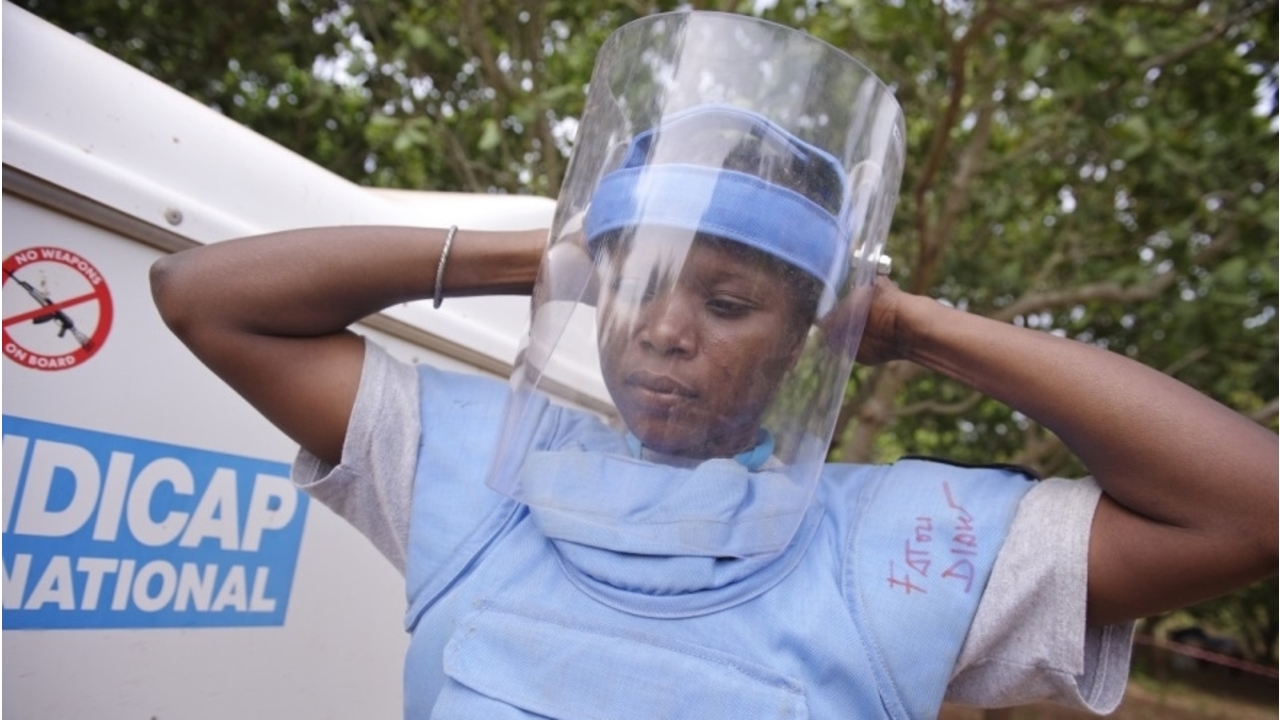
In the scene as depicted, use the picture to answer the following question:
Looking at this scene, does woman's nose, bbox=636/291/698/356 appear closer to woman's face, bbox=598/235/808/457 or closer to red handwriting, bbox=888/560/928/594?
woman's face, bbox=598/235/808/457

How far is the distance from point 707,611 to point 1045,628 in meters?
0.40

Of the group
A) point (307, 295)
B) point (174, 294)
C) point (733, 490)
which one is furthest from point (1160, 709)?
point (174, 294)

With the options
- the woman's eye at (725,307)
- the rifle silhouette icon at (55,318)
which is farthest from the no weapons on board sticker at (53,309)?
the woman's eye at (725,307)

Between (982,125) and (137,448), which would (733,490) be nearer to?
(137,448)

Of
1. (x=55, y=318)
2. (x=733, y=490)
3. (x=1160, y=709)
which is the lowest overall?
(x=1160, y=709)

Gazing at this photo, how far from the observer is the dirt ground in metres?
5.27

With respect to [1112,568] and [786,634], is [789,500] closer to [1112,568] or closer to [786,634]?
[786,634]

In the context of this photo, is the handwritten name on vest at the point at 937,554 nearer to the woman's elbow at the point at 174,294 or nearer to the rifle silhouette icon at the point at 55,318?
the woman's elbow at the point at 174,294

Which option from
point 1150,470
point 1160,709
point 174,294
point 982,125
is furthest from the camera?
point 1160,709

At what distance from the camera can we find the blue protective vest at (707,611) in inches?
48.2

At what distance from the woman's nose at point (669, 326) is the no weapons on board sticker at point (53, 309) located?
79cm

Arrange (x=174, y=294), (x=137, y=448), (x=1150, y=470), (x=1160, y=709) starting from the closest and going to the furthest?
1. (x=1150, y=470)
2. (x=174, y=294)
3. (x=137, y=448)
4. (x=1160, y=709)

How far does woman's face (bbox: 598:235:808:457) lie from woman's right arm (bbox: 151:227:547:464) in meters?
0.27

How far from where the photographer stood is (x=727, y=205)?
1.28 m
